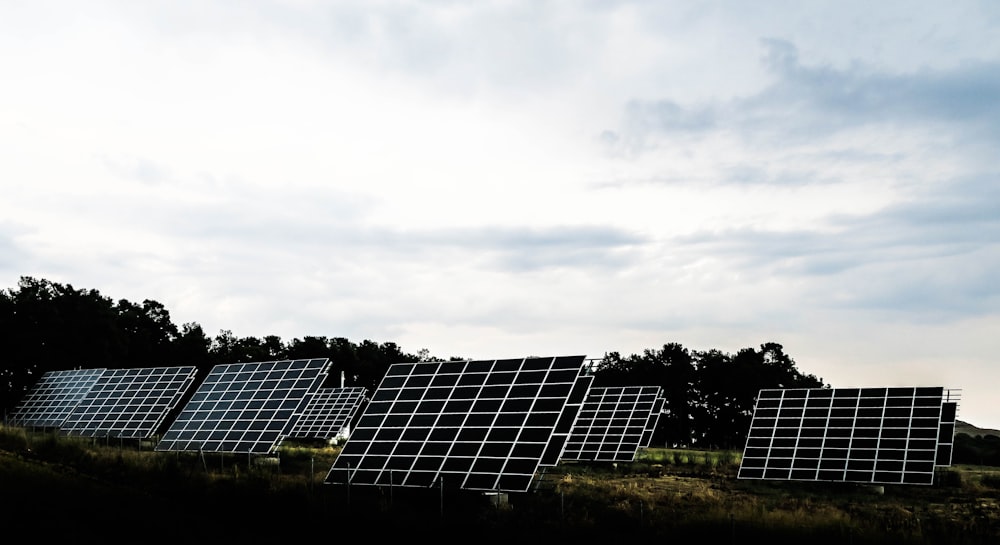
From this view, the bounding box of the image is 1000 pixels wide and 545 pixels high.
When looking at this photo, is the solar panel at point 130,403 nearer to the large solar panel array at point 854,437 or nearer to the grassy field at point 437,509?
the grassy field at point 437,509

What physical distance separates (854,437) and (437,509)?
76.2ft

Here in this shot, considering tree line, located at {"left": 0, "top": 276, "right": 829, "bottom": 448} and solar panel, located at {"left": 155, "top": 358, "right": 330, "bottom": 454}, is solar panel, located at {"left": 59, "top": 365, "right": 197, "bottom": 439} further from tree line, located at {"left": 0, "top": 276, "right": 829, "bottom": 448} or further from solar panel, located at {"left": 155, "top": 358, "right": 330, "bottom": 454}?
tree line, located at {"left": 0, "top": 276, "right": 829, "bottom": 448}

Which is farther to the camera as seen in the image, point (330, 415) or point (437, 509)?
point (330, 415)

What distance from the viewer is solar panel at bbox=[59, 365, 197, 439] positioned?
56.0 meters

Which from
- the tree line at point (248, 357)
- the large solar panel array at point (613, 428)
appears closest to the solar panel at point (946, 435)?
the large solar panel array at point (613, 428)

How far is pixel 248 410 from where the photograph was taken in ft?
153

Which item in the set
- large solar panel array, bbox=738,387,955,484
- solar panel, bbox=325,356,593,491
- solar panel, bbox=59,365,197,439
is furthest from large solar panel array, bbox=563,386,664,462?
solar panel, bbox=59,365,197,439

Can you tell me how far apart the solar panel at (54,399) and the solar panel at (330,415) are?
634 inches

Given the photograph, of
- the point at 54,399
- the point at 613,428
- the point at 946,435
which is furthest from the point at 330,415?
the point at 946,435

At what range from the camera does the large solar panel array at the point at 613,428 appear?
52500 millimetres

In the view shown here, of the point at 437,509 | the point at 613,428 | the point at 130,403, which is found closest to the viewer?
the point at 437,509

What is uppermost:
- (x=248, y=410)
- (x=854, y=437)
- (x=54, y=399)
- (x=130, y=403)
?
(x=854, y=437)

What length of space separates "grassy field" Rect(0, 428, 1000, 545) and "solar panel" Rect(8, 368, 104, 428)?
2405 centimetres

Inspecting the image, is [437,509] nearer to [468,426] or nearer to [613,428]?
[468,426]
